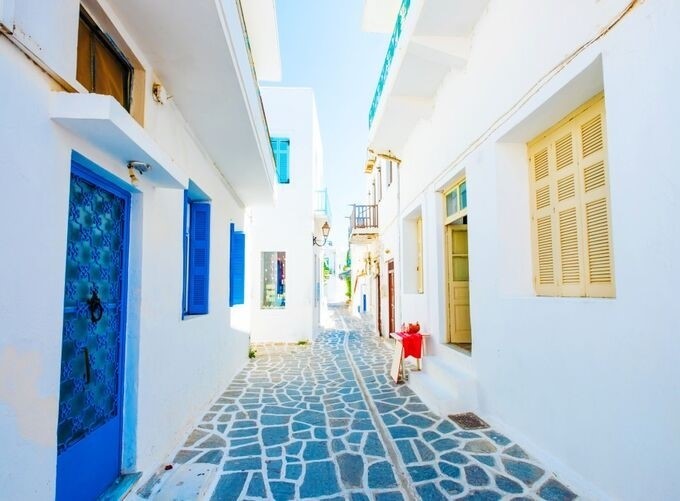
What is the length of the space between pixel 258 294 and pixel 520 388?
8920mm

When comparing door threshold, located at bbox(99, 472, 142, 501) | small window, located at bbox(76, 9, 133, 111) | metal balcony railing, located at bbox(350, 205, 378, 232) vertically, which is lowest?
door threshold, located at bbox(99, 472, 142, 501)

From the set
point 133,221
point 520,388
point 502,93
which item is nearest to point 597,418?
point 520,388

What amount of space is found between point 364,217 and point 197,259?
30.8 ft

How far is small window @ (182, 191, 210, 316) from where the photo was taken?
17.4 ft

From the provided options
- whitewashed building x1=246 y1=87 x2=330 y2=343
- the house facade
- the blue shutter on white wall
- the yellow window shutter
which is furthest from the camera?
the blue shutter on white wall

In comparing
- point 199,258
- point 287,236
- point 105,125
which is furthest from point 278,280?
point 105,125

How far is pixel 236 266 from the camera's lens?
7.52 m

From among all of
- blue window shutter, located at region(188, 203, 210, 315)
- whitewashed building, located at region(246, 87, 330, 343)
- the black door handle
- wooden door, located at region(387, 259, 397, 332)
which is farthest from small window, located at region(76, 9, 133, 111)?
wooden door, located at region(387, 259, 397, 332)

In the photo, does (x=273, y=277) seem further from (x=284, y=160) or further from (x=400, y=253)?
(x=400, y=253)

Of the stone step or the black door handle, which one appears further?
the stone step

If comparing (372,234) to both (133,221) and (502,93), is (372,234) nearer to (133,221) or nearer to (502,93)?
(502,93)

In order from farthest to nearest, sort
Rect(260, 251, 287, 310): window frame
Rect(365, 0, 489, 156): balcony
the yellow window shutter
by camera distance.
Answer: Rect(260, 251, 287, 310): window frame, Rect(365, 0, 489, 156): balcony, the yellow window shutter

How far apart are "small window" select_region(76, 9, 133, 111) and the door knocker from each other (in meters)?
1.54

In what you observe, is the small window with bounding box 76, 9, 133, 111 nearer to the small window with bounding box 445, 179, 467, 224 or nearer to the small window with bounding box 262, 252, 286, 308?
the small window with bounding box 445, 179, 467, 224
